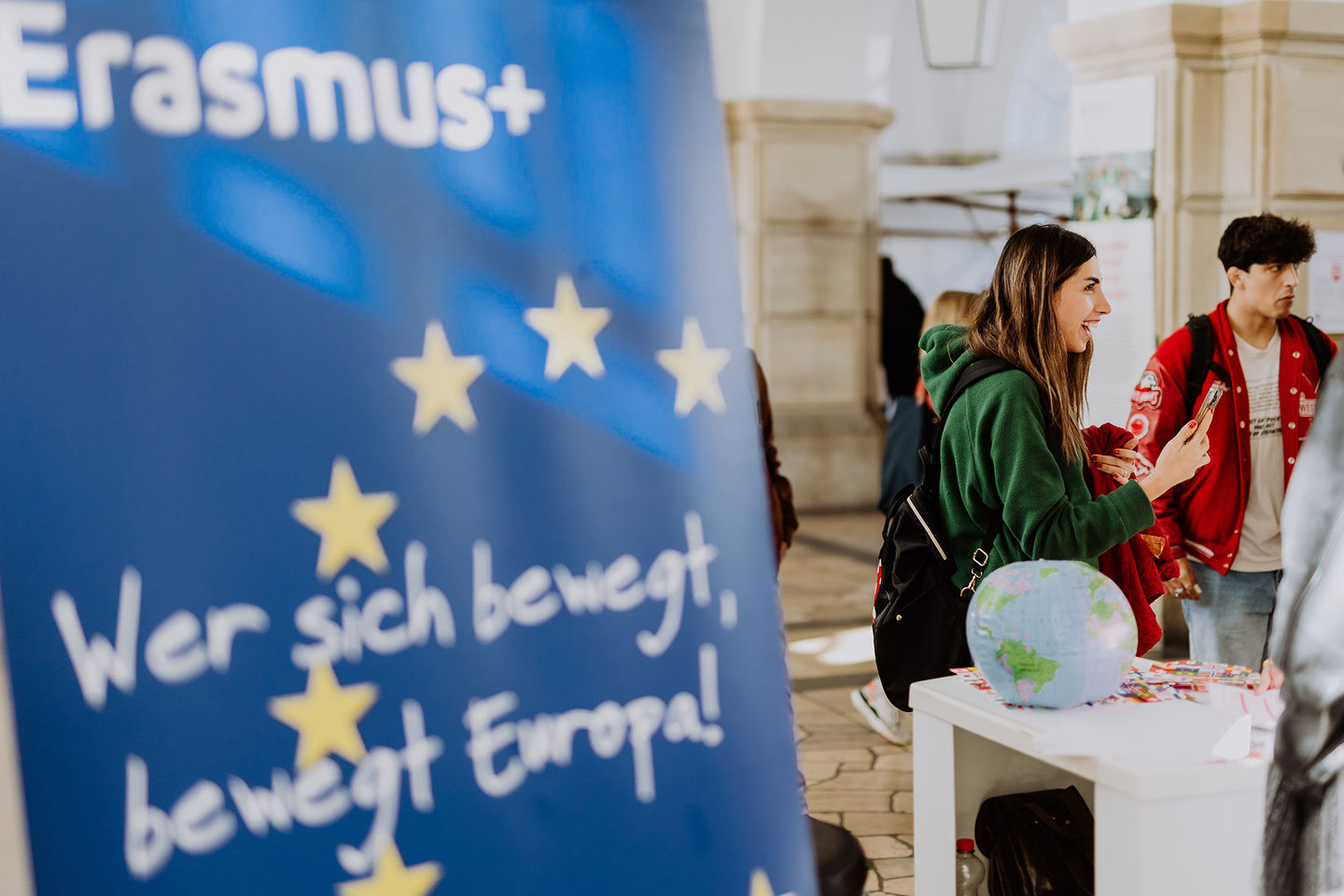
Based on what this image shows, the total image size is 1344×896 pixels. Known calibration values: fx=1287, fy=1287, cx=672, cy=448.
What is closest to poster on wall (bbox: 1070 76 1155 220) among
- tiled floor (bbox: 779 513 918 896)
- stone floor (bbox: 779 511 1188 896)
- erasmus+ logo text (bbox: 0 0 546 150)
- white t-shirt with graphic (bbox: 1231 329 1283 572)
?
stone floor (bbox: 779 511 1188 896)

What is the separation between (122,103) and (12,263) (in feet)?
0.63

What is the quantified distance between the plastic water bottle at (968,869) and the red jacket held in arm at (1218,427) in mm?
1269

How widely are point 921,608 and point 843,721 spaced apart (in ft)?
7.59

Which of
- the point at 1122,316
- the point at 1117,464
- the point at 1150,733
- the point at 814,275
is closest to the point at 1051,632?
the point at 1150,733

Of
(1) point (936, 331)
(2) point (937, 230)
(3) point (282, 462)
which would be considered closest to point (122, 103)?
(3) point (282, 462)

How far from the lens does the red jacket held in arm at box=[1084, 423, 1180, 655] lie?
8.30 feet

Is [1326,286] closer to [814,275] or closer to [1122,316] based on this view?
[1122,316]

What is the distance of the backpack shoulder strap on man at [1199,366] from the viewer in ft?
10.8

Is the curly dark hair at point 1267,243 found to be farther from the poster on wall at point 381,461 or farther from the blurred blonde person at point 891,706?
the poster on wall at point 381,461

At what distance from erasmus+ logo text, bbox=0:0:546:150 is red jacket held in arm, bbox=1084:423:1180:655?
1.59 meters

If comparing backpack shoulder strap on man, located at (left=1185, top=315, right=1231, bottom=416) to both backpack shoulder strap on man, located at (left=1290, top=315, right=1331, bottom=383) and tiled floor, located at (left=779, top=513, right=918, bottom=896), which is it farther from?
tiled floor, located at (left=779, top=513, right=918, bottom=896)

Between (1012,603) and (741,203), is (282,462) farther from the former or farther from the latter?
(741,203)

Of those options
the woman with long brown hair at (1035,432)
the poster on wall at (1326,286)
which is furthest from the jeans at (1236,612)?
the poster on wall at (1326,286)

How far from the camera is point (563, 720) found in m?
1.46
